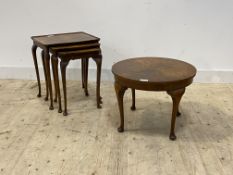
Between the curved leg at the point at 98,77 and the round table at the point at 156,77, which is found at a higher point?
the round table at the point at 156,77

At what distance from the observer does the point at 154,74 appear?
211cm

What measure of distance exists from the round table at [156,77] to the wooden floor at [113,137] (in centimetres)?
17

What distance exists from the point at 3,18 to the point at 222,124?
255cm

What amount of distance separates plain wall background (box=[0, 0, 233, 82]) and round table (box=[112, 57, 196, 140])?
98cm

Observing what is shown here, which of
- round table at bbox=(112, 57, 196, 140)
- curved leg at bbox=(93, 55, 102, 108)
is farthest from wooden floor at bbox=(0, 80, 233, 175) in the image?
round table at bbox=(112, 57, 196, 140)

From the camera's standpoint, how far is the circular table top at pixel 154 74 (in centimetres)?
201

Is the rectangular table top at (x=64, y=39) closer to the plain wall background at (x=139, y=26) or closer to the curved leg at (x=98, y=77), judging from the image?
the curved leg at (x=98, y=77)

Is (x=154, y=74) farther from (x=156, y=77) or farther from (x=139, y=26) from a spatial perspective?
(x=139, y=26)

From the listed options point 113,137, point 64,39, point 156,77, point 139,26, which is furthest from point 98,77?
point 139,26

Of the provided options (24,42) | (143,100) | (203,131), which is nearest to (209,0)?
(143,100)

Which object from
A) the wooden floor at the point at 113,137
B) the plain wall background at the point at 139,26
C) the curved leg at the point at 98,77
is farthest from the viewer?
the plain wall background at the point at 139,26

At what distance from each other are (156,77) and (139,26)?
136 centimetres

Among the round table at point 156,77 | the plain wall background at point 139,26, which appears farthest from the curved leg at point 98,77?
the plain wall background at point 139,26

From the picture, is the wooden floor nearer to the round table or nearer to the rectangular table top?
the round table
